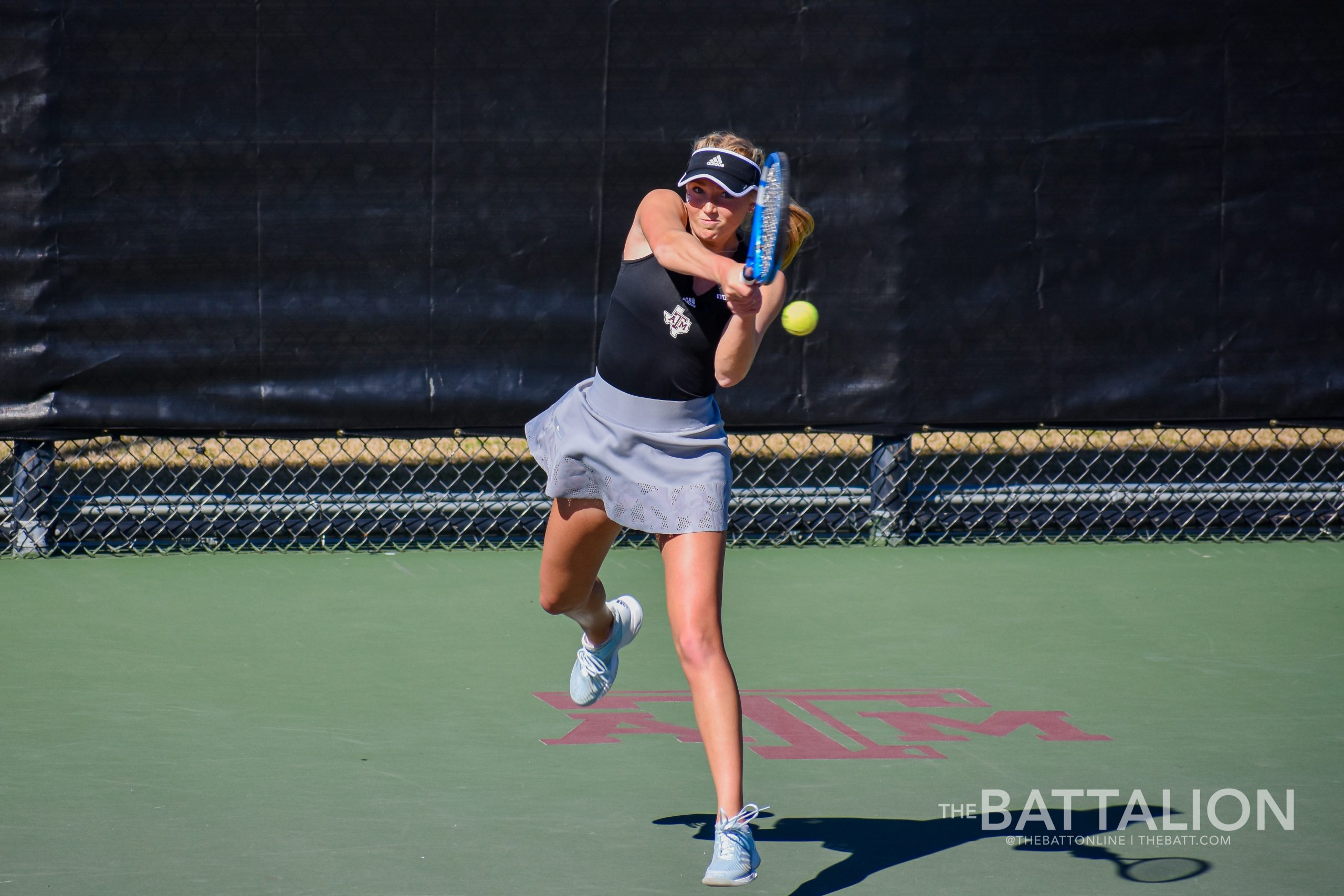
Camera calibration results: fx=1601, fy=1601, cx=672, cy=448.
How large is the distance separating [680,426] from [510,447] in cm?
378

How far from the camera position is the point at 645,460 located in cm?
350

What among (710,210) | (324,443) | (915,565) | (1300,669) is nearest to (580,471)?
(710,210)

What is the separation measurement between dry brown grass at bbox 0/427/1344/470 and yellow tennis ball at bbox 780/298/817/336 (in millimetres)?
3378

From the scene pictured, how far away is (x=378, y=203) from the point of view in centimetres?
623

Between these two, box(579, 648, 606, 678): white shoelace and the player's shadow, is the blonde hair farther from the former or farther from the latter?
the player's shadow

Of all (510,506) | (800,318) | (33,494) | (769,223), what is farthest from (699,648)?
(33,494)

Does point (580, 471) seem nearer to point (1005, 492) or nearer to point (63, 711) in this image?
point (63, 711)

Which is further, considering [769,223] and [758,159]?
[758,159]

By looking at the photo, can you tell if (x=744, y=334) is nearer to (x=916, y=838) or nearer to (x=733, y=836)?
(x=733, y=836)

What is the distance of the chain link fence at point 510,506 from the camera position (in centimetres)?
639

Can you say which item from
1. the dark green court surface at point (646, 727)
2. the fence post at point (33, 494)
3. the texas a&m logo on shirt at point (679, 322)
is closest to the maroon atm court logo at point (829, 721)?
the dark green court surface at point (646, 727)

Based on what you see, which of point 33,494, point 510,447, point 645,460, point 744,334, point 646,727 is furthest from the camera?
point 510,447

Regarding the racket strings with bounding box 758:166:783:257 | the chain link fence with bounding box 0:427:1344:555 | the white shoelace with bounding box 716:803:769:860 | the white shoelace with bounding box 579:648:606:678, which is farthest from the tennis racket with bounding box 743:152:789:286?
the chain link fence with bounding box 0:427:1344:555

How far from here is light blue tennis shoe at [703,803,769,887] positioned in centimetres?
313
